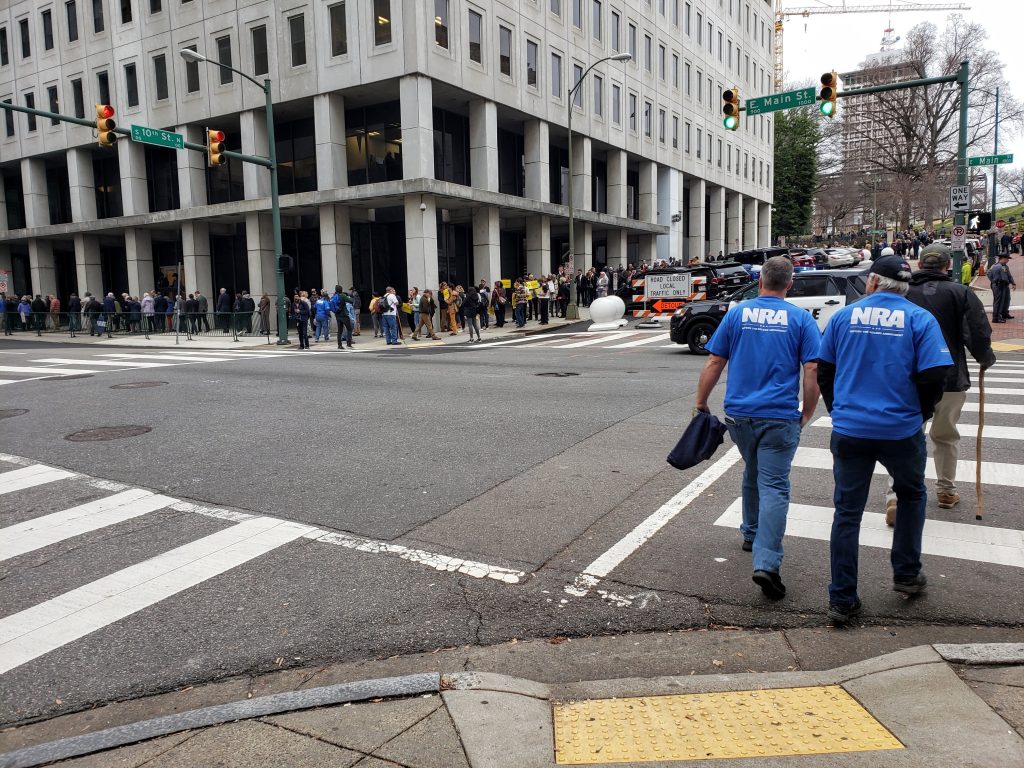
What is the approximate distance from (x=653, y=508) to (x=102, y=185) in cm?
4422

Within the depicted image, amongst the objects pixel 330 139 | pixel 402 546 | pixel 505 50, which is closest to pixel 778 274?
pixel 402 546

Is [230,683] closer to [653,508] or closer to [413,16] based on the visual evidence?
[653,508]

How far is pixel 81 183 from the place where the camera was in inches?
1567

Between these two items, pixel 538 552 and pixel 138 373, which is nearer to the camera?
pixel 538 552

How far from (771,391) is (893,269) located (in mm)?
923

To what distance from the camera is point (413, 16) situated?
91.6 feet

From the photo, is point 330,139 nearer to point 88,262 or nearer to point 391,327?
point 391,327

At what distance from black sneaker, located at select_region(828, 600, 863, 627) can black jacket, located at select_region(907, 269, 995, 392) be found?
2.07 m

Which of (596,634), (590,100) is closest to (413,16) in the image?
(590,100)

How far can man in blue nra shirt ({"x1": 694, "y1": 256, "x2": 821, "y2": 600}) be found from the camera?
441 cm

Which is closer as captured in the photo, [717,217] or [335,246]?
[335,246]

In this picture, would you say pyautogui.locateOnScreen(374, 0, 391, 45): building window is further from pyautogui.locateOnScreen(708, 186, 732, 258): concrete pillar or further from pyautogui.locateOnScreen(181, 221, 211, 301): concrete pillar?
pyautogui.locateOnScreen(708, 186, 732, 258): concrete pillar

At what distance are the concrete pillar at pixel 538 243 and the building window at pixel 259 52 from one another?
13.2 meters

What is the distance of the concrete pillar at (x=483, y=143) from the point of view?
104 feet
